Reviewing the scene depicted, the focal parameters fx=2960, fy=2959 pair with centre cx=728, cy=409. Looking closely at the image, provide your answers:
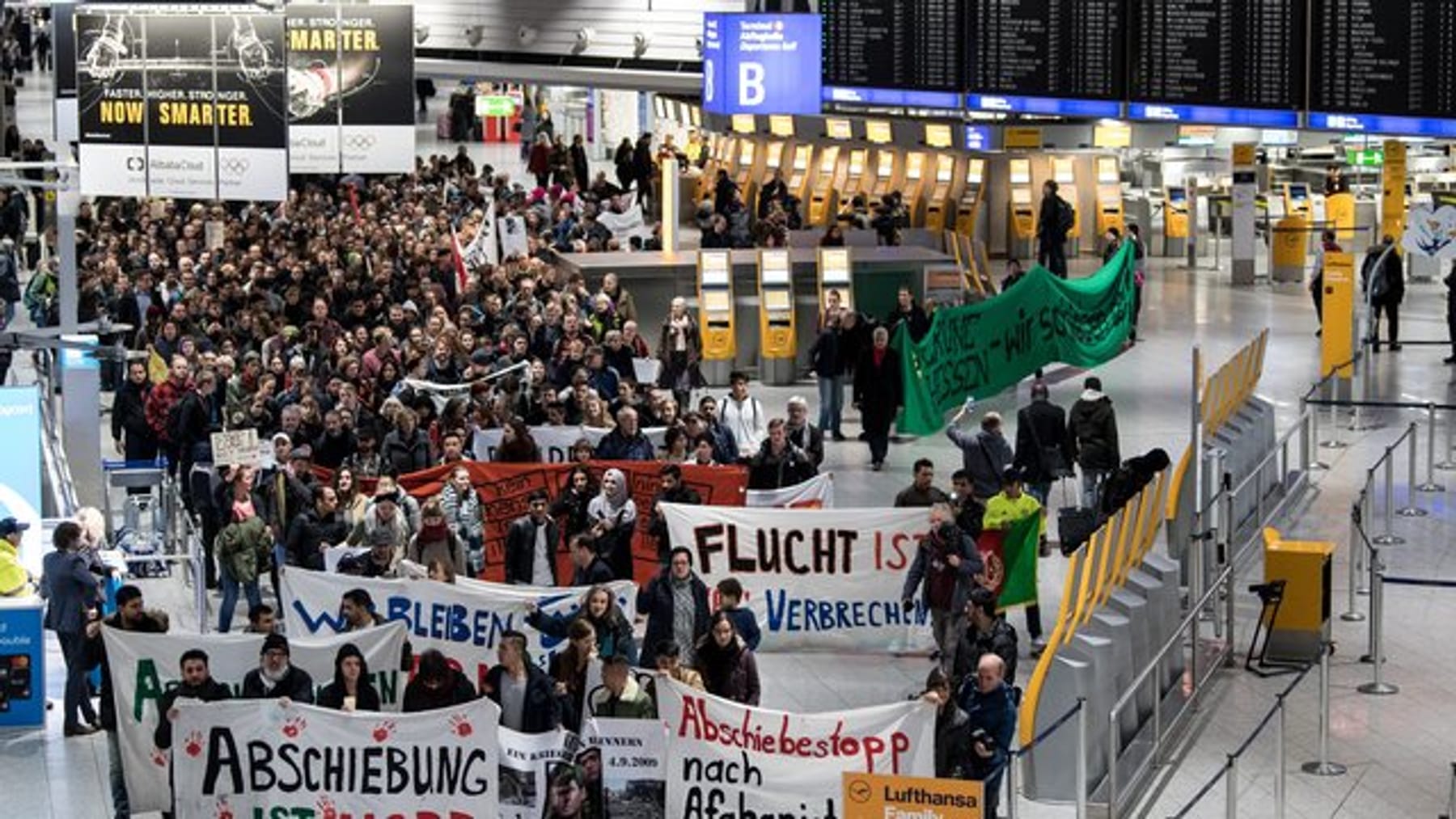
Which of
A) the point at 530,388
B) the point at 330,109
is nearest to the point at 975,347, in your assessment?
the point at 530,388

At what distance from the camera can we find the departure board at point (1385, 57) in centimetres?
2617

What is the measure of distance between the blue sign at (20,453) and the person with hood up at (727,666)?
779 cm

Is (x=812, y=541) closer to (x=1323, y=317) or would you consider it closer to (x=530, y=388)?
(x=530, y=388)

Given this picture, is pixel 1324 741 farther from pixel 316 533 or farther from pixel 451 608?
pixel 316 533

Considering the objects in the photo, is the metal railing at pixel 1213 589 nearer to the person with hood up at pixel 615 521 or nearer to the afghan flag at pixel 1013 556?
the afghan flag at pixel 1013 556

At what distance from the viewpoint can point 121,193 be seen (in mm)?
26156

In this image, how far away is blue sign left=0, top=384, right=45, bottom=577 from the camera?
72.9 feet

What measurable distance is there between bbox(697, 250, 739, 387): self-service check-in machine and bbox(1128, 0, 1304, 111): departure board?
226 inches

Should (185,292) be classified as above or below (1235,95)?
below

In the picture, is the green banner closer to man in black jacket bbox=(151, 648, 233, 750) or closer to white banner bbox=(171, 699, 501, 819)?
man in black jacket bbox=(151, 648, 233, 750)

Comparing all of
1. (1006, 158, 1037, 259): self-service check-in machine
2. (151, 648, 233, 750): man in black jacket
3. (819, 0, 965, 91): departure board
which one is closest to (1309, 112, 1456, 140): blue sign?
(819, 0, 965, 91): departure board

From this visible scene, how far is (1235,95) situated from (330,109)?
951 centimetres

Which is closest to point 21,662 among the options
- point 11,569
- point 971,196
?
point 11,569

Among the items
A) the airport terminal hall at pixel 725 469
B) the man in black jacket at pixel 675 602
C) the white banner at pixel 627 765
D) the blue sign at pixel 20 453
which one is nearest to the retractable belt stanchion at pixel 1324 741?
the airport terminal hall at pixel 725 469
